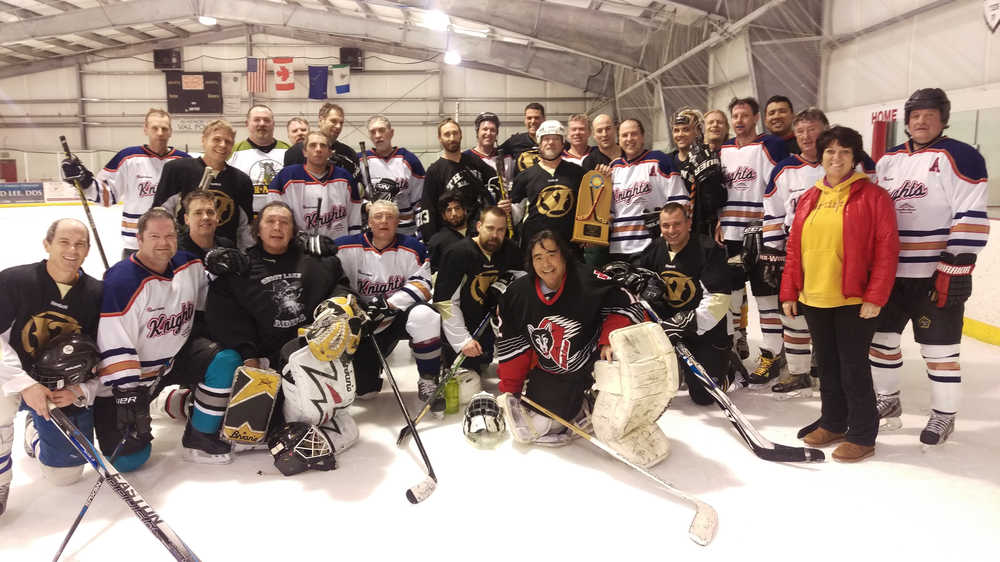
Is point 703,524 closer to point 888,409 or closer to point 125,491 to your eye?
point 888,409

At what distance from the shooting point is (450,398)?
2986 mm

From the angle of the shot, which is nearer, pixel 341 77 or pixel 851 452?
pixel 851 452

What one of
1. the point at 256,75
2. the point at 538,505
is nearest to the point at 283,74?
the point at 256,75

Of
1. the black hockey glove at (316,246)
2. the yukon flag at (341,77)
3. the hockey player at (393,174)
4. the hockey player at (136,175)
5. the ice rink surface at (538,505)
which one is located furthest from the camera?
the yukon flag at (341,77)

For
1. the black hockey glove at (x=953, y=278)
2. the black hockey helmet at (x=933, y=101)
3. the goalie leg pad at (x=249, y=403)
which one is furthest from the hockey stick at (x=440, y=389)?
the black hockey helmet at (x=933, y=101)

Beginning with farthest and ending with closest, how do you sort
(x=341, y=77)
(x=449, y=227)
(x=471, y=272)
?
(x=341, y=77) < (x=449, y=227) < (x=471, y=272)

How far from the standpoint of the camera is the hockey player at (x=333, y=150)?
12.0 feet

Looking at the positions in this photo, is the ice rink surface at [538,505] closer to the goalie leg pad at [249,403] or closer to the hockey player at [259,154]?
the goalie leg pad at [249,403]

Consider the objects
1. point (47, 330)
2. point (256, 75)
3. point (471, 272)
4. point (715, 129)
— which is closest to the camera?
point (47, 330)

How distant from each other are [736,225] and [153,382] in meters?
2.74

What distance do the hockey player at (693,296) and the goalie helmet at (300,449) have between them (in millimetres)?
1564

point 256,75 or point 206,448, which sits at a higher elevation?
point 256,75

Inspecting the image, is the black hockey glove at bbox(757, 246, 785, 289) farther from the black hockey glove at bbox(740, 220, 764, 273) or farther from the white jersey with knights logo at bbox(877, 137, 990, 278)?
the white jersey with knights logo at bbox(877, 137, 990, 278)

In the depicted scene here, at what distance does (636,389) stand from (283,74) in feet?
50.7
